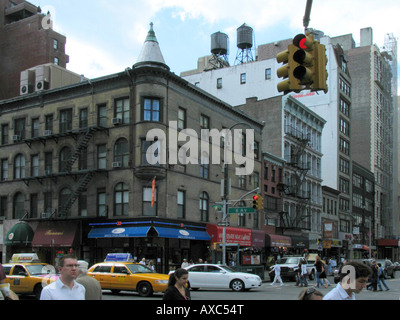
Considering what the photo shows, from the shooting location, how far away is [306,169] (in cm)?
5722

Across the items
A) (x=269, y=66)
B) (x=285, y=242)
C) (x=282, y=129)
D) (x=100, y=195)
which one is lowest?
(x=285, y=242)

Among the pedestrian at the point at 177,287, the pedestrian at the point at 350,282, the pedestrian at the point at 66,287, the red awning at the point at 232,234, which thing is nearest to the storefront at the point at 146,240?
the red awning at the point at 232,234

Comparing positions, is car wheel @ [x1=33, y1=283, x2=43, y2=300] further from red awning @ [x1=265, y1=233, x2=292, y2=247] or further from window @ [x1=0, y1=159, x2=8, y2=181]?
red awning @ [x1=265, y1=233, x2=292, y2=247]

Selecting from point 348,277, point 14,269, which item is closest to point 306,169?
point 14,269

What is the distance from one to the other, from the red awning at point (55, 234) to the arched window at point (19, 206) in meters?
3.24

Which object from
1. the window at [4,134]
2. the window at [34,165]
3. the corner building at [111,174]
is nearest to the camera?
the corner building at [111,174]

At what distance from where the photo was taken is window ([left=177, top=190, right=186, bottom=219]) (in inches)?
1496

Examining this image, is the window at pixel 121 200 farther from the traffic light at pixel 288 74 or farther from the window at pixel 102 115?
the traffic light at pixel 288 74

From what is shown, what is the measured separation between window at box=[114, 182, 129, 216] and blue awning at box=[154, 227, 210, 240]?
2.97 m

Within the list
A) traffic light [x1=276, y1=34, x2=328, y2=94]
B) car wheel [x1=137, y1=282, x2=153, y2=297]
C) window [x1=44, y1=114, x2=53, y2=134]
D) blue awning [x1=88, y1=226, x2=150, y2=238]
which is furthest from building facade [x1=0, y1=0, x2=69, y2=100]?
traffic light [x1=276, y1=34, x2=328, y2=94]

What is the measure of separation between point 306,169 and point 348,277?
52.4 meters

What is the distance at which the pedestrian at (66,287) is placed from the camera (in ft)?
18.5
